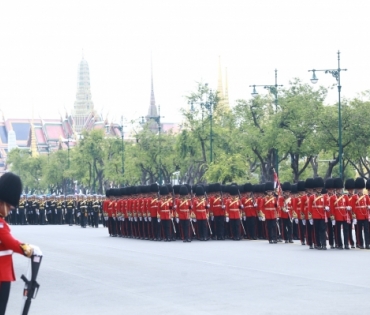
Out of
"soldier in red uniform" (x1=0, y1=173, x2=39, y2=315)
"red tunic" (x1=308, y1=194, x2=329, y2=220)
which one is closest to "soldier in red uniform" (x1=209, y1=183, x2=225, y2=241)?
"red tunic" (x1=308, y1=194, x2=329, y2=220)

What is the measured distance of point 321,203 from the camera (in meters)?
26.0

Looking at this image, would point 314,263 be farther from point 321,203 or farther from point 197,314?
point 197,314

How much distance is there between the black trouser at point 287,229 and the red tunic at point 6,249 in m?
20.2

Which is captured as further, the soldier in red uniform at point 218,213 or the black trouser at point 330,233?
the soldier in red uniform at point 218,213

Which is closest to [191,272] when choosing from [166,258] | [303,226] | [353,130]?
[166,258]

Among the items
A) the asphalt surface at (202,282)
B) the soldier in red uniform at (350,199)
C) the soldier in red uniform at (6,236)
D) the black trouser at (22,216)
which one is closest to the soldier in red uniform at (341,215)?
the soldier in red uniform at (350,199)

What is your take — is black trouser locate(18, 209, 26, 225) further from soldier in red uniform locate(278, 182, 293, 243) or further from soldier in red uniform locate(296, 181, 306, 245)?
soldier in red uniform locate(296, 181, 306, 245)

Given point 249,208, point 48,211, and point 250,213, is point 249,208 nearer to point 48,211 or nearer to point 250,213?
point 250,213

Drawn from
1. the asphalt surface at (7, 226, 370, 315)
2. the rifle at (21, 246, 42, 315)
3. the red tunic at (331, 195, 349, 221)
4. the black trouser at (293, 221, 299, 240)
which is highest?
the red tunic at (331, 195, 349, 221)

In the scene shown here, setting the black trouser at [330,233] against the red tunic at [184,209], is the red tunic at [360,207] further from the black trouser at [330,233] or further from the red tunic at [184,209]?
the red tunic at [184,209]

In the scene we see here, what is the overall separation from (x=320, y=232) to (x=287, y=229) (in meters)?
4.12

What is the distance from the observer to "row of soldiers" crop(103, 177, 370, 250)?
85.1ft

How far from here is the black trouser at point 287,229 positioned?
2982cm

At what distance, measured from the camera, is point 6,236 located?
9938 millimetres
